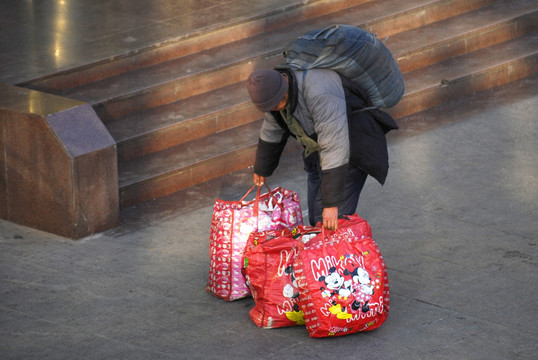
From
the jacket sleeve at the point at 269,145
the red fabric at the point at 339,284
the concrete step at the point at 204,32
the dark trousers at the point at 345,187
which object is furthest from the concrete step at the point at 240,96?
the red fabric at the point at 339,284

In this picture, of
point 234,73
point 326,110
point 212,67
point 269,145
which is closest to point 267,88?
point 326,110

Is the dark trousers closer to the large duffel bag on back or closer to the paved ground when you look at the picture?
the large duffel bag on back

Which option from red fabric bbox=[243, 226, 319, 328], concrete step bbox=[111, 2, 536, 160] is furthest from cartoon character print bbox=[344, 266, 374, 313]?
concrete step bbox=[111, 2, 536, 160]

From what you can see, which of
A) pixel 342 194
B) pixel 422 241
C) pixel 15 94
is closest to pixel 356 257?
pixel 342 194

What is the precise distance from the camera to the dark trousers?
585cm

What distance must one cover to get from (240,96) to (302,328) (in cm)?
346

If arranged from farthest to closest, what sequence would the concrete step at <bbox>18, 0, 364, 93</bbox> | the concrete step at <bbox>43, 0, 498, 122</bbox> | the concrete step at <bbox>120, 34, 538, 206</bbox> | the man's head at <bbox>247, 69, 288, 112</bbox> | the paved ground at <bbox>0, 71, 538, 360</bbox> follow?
the concrete step at <bbox>18, 0, 364, 93</bbox>
the concrete step at <bbox>43, 0, 498, 122</bbox>
the concrete step at <bbox>120, 34, 538, 206</bbox>
the paved ground at <bbox>0, 71, 538, 360</bbox>
the man's head at <bbox>247, 69, 288, 112</bbox>

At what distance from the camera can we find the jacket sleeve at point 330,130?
5.41 meters

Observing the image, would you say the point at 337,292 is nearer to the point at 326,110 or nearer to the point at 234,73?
the point at 326,110

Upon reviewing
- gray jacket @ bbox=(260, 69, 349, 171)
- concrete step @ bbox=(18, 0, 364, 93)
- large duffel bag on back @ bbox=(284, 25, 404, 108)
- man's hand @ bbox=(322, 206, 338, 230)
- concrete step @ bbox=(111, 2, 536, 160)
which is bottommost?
concrete step @ bbox=(111, 2, 536, 160)

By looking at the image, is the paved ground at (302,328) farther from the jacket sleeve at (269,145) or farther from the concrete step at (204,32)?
the concrete step at (204,32)

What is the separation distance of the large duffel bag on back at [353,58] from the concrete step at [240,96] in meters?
2.58

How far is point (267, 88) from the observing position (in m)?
5.32

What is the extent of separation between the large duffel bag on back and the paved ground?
51.0 inches
